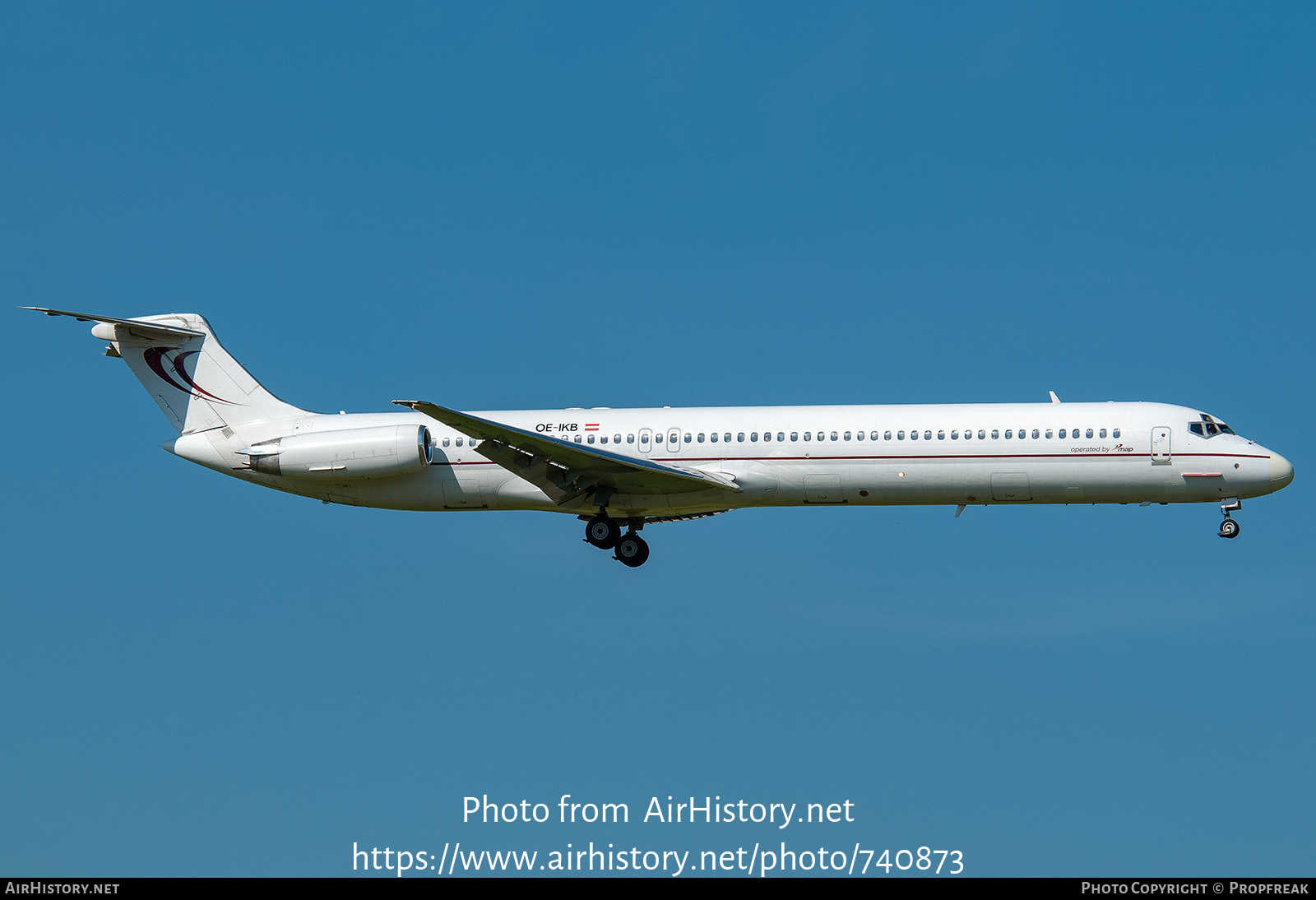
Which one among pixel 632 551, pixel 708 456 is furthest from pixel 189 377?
pixel 708 456

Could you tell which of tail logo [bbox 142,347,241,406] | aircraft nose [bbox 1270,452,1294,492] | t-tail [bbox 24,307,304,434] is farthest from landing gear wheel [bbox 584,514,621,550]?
aircraft nose [bbox 1270,452,1294,492]

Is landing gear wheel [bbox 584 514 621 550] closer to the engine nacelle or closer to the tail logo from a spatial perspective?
the engine nacelle

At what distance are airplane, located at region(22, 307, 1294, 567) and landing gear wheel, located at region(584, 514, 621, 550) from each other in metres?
0.04

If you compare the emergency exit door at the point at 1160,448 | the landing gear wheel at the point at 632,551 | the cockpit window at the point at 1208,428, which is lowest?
the landing gear wheel at the point at 632,551

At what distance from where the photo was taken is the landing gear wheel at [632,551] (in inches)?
1531

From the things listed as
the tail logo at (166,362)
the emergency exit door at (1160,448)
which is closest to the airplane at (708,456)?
the emergency exit door at (1160,448)

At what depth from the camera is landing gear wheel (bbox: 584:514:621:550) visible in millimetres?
38656

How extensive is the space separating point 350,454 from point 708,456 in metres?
8.88

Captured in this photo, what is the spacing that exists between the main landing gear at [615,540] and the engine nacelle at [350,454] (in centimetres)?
454

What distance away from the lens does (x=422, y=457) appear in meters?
37.8

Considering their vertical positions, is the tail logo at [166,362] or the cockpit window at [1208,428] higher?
the tail logo at [166,362]

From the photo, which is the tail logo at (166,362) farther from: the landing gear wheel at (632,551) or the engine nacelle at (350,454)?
the landing gear wheel at (632,551)
